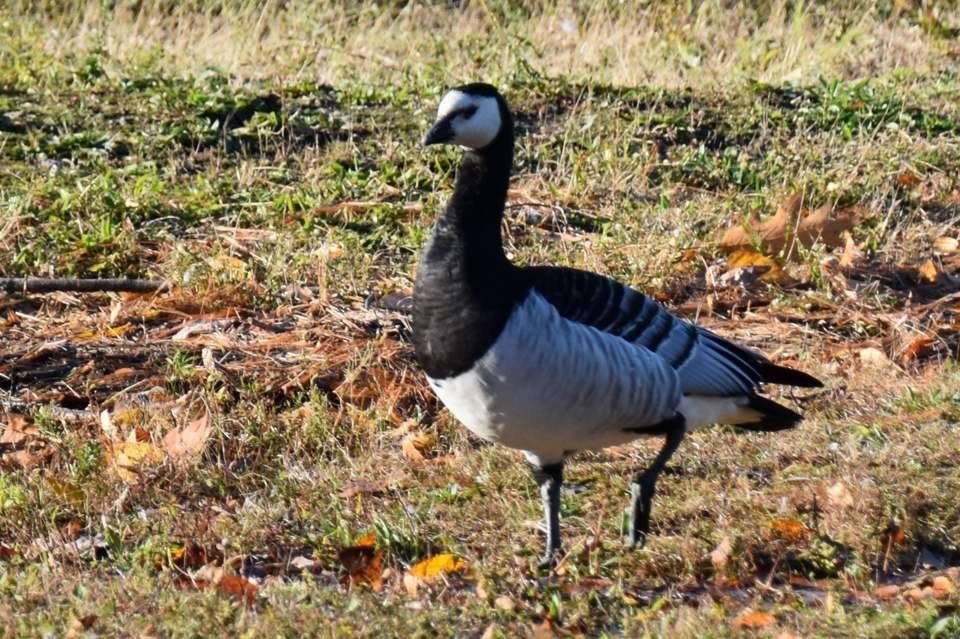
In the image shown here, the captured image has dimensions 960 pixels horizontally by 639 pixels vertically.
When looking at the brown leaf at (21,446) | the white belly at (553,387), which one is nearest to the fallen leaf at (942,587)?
the white belly at (553,387)

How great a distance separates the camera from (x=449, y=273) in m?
5.29

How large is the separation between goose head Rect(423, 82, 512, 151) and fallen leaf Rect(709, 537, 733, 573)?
160 cm

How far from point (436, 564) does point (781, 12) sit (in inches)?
428

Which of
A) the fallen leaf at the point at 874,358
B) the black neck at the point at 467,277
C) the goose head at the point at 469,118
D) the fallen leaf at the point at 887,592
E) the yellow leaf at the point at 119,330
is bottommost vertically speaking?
the yellow leaf at the point at 119,330

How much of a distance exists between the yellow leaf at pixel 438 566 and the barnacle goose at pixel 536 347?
31 centimetres

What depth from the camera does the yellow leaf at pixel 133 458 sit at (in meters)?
6.30

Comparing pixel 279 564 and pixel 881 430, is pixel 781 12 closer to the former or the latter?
pixel 881 430

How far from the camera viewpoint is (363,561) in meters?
5.41

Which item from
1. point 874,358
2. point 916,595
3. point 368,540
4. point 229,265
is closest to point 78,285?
point 229,265

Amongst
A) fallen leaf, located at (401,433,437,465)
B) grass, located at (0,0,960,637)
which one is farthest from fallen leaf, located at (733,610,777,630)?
fallen leaf, located at (401,433,437,465)

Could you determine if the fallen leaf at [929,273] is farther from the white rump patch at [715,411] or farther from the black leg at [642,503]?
the black leg at [642,503]

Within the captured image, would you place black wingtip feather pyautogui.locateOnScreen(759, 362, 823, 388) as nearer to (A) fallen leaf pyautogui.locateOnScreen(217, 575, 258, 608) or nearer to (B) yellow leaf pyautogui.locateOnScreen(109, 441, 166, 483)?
(A) fallen leaf pyautogui.locateOnScreen(217, 575, 258, 608)

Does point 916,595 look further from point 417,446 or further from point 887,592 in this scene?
point 417,446

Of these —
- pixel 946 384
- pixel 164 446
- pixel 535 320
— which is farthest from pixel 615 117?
pixel 535 320
